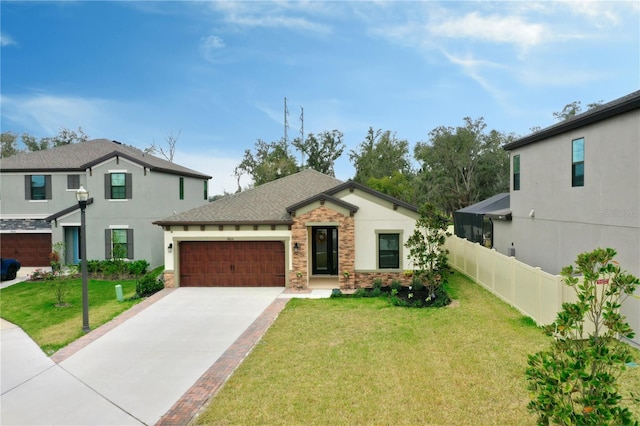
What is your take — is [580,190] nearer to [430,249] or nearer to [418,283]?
[430,249]

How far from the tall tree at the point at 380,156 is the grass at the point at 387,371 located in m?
40.2

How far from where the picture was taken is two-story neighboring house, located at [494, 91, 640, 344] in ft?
32.5

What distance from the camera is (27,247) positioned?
2339 centimetres

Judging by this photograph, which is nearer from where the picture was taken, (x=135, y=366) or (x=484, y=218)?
(x=135, y=366)

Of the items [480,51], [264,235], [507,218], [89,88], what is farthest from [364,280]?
[89,88]

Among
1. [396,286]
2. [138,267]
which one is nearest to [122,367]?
[396,286]

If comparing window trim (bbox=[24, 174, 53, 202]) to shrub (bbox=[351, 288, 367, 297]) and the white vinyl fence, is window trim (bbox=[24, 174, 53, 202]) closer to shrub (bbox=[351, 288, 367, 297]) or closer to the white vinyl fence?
shrub (bbox=[351, 288, 367, 297])

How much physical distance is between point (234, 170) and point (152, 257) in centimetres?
3700

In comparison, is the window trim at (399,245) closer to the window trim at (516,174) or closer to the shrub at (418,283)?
the shrub at (418,283)

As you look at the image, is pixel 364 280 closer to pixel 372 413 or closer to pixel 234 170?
pixel 372 413

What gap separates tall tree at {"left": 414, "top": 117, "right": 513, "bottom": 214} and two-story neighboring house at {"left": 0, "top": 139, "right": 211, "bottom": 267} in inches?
1350

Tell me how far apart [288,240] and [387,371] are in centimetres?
962

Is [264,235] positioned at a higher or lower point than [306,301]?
higher

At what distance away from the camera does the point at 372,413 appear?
22.3 ft
